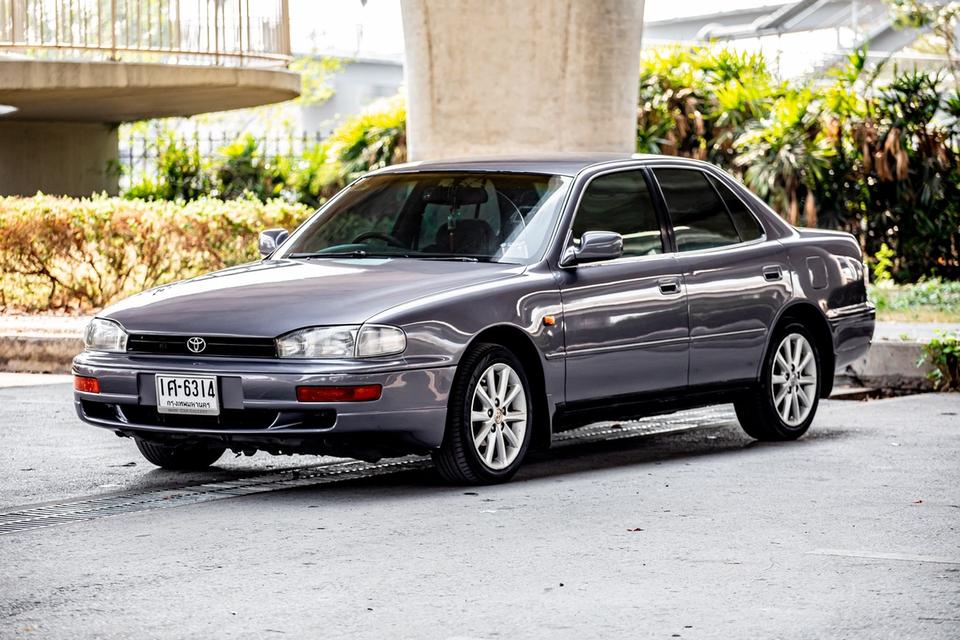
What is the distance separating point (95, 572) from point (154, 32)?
13.1m

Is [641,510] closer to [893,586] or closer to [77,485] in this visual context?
[893,586]

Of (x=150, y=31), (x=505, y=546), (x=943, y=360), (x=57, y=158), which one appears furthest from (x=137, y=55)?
(x=505, y=546)

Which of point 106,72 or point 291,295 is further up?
point 106,72

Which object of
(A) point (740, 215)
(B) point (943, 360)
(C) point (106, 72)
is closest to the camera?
(A) point (740, 215)

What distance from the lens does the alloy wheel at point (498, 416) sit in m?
7.92

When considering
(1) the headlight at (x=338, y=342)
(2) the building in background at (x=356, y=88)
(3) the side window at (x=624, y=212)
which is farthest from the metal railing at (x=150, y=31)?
(2) the building in background at (x=356, y=88)

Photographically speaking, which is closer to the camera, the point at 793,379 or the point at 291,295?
the point at 291,295

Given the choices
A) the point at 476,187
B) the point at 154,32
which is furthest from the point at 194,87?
the point at 476,187

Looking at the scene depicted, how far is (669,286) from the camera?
29.2ft

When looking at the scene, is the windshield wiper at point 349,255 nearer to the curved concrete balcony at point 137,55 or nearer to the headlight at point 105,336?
the headlight at point 105,336

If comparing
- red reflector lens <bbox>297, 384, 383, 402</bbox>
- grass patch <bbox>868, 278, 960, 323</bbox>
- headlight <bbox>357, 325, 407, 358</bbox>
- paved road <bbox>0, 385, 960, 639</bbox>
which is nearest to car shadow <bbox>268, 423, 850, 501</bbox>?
paved road <bbox>0, 385, 960, 639</bbox>

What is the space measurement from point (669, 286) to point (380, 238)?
1471 millimetres

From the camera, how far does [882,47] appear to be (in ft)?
139

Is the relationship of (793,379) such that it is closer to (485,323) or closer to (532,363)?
(532,363)
